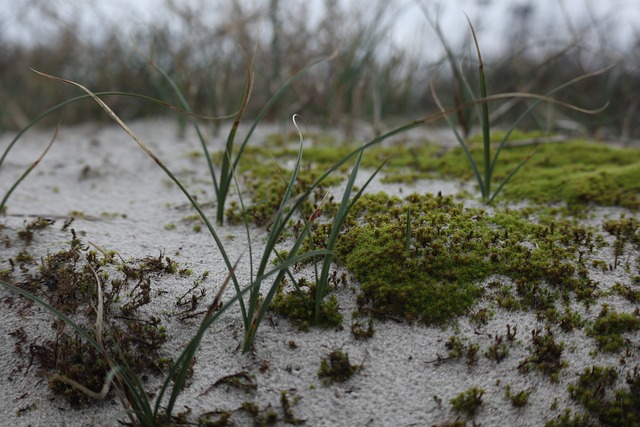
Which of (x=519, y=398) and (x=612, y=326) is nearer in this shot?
(x=519, y=398)

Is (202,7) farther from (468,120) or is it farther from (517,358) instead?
(517,358)

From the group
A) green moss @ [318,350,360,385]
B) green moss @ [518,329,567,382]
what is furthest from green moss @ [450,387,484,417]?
green moss @ [318,350,360,385]

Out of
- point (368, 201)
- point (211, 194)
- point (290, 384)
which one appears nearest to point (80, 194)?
point (211, 194)

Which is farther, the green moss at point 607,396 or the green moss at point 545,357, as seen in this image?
the green moss at point 545,357

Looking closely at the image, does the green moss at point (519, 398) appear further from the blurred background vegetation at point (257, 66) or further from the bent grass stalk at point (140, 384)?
the blurred background vegetation at point (257, 66)

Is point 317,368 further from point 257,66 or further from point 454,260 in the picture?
point 257,66

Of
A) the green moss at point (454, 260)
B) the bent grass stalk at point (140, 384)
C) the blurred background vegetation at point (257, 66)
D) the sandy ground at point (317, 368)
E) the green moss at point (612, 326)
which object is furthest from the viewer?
the blurred background vegetation at point (257, 66)

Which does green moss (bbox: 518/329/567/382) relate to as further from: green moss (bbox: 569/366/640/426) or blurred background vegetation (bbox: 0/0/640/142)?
blurred background vegetation (bbox: 0/0/640/142)

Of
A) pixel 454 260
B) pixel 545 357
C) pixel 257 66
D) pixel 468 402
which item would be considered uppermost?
pixel 257 66

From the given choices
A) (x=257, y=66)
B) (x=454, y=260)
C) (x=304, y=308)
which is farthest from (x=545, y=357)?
(x=257, y=66)

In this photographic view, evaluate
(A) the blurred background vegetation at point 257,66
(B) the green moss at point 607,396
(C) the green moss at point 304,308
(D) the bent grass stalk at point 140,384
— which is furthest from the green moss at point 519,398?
(A) the blurred background vegetation at point 257,66

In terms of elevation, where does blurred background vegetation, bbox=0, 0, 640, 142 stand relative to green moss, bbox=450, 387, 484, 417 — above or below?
above
